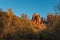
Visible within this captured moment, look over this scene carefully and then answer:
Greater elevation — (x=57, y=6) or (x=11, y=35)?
(x=57, y=6)

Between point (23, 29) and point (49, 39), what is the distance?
3251 mm

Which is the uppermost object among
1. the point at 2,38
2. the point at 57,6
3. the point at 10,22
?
the point at 57,6

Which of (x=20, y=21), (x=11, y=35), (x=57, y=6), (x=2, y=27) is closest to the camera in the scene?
(x=57, y=6)

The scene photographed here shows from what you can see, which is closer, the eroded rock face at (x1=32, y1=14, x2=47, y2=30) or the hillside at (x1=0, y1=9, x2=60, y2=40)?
the hillside at (x1=0, y1=9, x2=60, y2=40)

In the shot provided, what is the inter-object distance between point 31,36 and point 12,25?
344 cm

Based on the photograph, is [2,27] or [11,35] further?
[2,27]

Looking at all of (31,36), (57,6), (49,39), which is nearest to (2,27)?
(31,36)

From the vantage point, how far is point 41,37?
20.2 meters

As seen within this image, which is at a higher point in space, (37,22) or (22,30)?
(37,22)

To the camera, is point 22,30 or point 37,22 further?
point 37,22

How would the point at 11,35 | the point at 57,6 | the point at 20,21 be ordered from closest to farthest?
the point at 57,6 → the point at 11,35 → the point at 20,21

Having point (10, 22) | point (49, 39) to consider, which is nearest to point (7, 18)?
point (10, 22)

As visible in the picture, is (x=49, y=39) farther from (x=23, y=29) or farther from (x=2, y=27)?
(x=2, y=27)

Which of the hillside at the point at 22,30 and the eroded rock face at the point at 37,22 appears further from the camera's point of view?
the eroded rock face at the point at 37,22
